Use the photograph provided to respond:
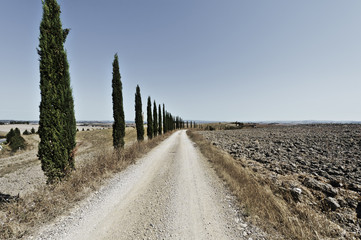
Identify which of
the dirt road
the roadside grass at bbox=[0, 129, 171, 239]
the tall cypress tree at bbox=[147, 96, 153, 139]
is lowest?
the dirt road

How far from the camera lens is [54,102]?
21.4 ft

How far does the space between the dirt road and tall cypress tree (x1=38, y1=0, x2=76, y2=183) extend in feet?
8.95

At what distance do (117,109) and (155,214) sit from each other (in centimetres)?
1295

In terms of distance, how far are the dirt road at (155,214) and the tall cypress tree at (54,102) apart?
2.73 meters

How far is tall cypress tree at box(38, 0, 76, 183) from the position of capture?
20.3ft

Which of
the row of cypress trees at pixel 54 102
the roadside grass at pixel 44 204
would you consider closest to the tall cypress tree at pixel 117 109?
the row of cypress trees at pixel 54 102

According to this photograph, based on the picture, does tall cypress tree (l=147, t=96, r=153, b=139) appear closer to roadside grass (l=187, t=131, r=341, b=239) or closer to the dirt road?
the dirt road

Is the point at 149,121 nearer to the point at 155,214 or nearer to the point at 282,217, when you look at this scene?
the point at 155,214

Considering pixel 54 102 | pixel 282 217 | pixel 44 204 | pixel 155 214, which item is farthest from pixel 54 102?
pixel 282 217

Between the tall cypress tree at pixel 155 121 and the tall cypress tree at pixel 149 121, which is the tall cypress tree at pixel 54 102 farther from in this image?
the tall cypress tree at pixel 155 121

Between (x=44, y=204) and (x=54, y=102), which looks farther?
(x=54, y=102)

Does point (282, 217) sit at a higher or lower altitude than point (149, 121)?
lower

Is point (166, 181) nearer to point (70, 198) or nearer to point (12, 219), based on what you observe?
point (70, 198)

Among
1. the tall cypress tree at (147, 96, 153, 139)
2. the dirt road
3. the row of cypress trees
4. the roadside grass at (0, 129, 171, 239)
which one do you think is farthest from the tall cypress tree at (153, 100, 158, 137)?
the dirt road
